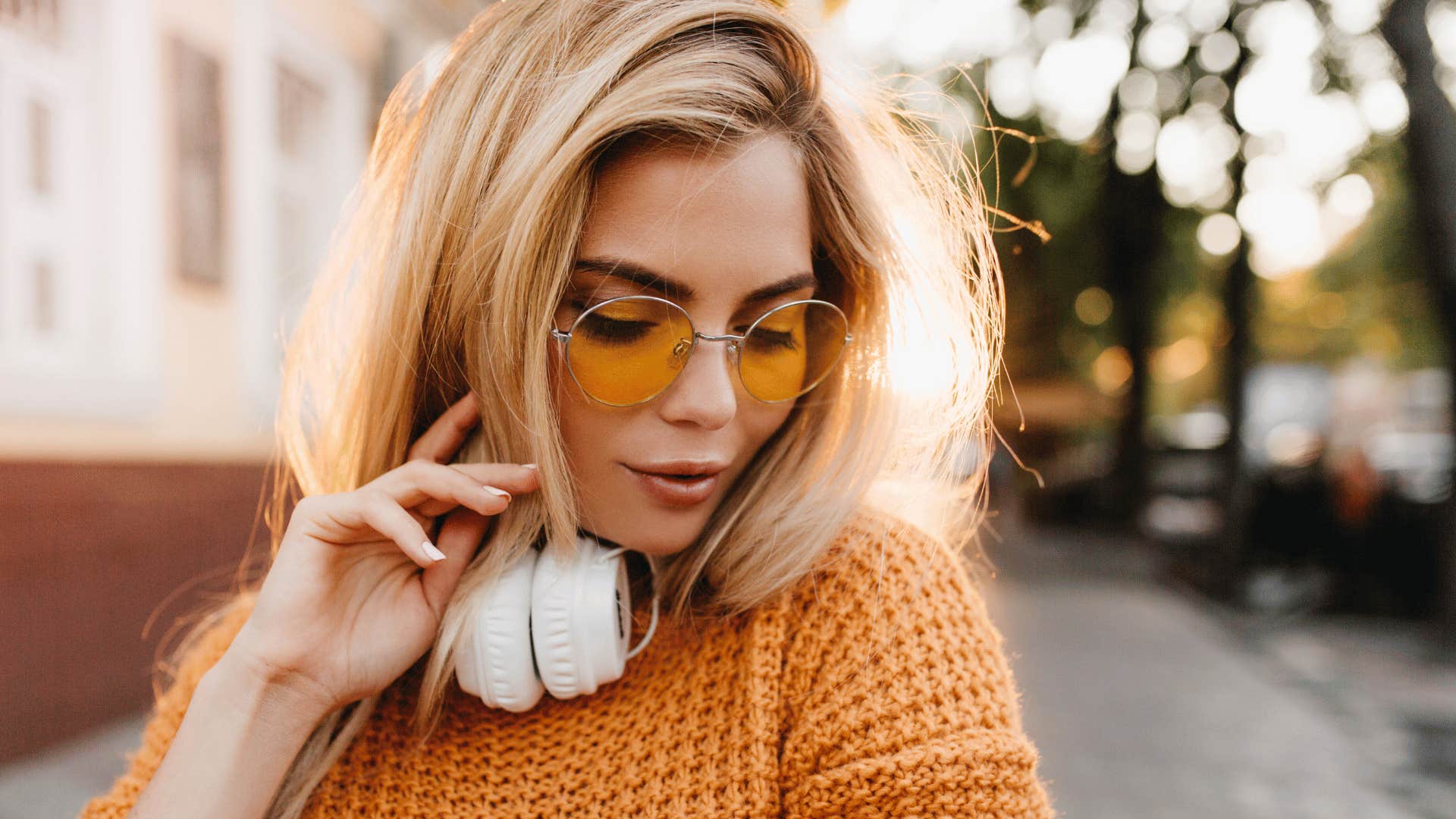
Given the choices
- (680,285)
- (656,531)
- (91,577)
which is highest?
(680,285)

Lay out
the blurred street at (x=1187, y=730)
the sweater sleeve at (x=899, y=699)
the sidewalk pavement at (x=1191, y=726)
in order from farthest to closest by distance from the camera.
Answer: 1. the sidewalk pavement at (x=1191, y=726)
2. the blurred street at (x=1187, y=730)
3. the sweater sleeve at (x=899, y=699)

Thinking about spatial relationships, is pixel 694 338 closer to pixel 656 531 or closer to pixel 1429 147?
pixel 656 531

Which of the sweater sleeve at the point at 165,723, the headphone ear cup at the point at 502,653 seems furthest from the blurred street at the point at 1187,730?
the headphone ear cup at the point at 502,653

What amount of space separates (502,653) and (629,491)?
31 cm

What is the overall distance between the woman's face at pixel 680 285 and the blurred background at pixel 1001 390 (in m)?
0.46

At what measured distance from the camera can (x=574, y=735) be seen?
1.41m

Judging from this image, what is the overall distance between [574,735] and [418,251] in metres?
0.82

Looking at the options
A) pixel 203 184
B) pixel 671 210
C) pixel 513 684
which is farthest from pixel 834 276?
pixel 203 184

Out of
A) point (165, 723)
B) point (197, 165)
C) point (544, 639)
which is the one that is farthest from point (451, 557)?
point (197, 165)

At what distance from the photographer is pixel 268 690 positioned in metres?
1.40

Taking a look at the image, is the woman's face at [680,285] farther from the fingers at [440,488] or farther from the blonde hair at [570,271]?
the fingers at [440,488]

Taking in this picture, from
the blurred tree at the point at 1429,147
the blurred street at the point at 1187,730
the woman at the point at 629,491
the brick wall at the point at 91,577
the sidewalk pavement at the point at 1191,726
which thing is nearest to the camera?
the woman at the point at 629,491

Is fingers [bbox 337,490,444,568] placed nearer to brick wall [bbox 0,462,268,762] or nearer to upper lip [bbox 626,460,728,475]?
upper lip [bbox 626,460,728,475]

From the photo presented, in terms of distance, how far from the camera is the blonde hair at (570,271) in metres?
1.34
